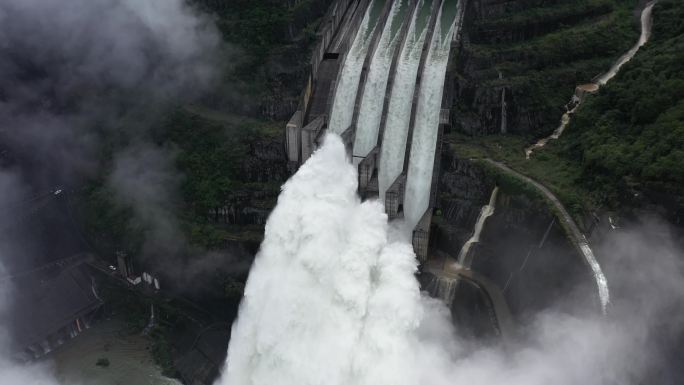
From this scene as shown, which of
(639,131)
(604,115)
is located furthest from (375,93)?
(639,131)

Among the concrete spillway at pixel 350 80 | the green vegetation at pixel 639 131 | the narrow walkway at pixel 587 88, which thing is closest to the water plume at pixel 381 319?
the green vegetation at pixel 639 131

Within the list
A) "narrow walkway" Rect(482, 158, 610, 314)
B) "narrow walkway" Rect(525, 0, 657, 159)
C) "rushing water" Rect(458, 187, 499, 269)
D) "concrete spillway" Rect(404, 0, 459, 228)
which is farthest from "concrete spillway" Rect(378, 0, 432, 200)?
"narrow walkway" Rect(525, 0, 657, 159)

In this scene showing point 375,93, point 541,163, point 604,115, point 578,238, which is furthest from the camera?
point 375,93

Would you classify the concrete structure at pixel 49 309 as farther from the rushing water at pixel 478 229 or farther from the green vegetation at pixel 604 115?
the green vegetation at pixel 604 115

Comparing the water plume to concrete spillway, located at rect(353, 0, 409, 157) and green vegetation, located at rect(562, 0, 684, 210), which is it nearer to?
green vegetation, located at rect(562, 0, 684, 210)

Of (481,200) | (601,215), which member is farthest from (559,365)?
(481,200)

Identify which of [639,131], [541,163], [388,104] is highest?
[388,104]

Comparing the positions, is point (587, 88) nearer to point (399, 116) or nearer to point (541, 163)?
point (541, 163)
